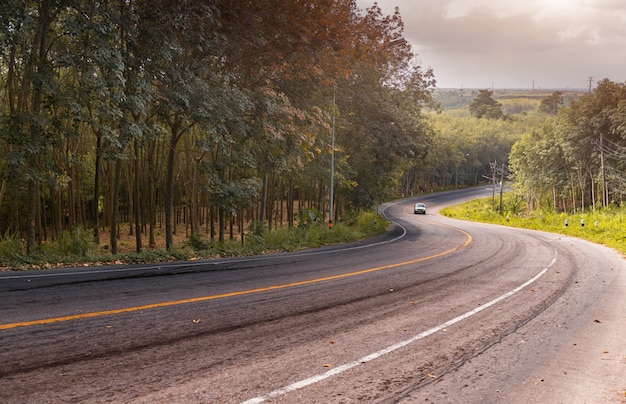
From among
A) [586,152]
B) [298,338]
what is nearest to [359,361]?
[298,338]

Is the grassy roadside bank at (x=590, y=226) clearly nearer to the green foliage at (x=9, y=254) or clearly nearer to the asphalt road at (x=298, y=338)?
the asphalt road at (x=298, y=338)

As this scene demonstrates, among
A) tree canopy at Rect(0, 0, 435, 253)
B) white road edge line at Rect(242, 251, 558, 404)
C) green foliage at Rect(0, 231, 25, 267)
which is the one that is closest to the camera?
white road edge line at Rect(242, 251, 558, 404)

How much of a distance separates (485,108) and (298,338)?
177984 mm

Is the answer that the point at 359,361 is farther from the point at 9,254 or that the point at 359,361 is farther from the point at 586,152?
the point at 586,152

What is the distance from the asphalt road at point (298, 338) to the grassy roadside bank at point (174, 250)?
5.45ft

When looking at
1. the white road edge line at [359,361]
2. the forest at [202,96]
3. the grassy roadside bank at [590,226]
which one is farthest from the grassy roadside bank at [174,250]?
the grassy roadside bank at [590,226]

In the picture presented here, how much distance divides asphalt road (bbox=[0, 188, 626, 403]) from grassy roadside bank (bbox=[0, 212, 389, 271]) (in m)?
1.66

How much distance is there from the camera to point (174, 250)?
13.5 m

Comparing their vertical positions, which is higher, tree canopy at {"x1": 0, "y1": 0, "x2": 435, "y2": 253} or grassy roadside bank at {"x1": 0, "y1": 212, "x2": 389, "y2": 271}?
tree canopy at {"x1": 0, "y1": 0, "x2": 435, "y2": 253}

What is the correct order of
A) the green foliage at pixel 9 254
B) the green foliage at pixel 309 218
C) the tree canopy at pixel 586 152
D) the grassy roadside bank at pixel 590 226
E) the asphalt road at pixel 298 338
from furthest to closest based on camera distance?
the tree canopy at pixel 586 152, the grassy roadside bank at pixel 590 226, the green foliage at pixel 309 218, the green foliage at pixel 9 254, the asphalt road at pixel 298 338

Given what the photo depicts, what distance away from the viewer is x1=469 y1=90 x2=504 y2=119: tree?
16575cm

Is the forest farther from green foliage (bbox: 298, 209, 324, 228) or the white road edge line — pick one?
the white road edge line

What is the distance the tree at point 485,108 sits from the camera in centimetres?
16575

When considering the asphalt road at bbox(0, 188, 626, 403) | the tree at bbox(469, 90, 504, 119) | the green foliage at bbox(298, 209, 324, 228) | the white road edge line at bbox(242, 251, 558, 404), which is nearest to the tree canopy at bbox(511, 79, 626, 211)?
the green foliage at bbox(298, 209, 324, 228)
